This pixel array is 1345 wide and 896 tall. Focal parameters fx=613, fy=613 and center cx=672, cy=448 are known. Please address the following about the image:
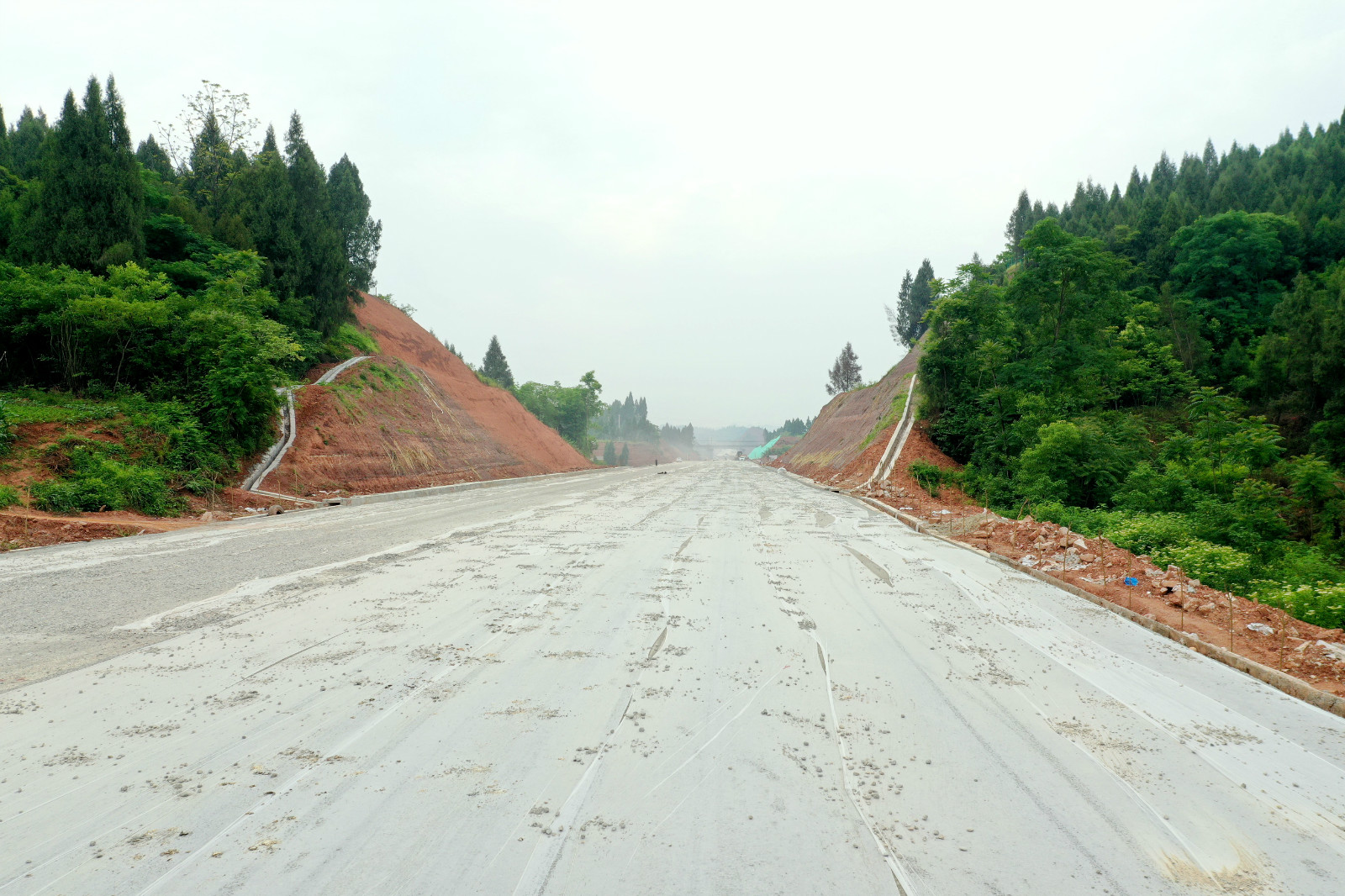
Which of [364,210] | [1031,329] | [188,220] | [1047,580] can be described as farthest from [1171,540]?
[364,210]

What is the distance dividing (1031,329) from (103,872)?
97.4ft

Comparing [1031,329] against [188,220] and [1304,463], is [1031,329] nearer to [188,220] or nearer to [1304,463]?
[1304,463]

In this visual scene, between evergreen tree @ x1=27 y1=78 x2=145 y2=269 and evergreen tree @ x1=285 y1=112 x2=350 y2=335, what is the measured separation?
8.48 meters

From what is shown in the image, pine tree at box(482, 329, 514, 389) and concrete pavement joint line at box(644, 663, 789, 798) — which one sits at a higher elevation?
pine tree at box(482, 329, 514, 389)

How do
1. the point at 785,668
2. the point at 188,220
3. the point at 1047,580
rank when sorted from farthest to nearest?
the point at 188,220 → the point at 1047,580 → the point at 785,668

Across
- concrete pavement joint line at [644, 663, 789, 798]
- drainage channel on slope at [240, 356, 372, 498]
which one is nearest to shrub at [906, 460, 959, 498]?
concrete pavement joint line at [644, 663, 789, 798]

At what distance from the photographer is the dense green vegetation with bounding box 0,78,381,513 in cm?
1770

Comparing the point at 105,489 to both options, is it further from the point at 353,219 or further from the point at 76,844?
the point at 353,219

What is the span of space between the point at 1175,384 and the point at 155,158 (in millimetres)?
72939

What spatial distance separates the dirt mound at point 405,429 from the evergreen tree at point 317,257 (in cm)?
346

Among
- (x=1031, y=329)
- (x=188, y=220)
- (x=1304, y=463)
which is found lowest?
(x=1304, y=463)

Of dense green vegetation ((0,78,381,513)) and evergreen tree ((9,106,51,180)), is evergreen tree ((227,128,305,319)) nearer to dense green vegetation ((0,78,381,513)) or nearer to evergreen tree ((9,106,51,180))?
dense green vegetation ((0,78,381,513))

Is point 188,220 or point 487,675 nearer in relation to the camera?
point 487,675

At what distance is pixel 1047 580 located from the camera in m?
9.74
